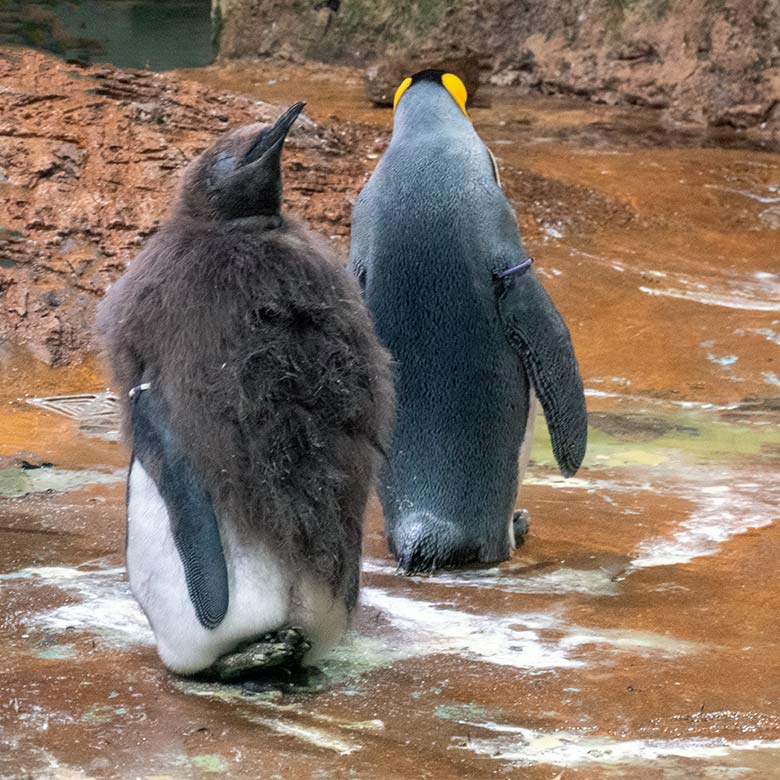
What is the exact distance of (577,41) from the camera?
15.3 m

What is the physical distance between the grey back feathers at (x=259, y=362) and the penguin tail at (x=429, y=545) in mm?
1166

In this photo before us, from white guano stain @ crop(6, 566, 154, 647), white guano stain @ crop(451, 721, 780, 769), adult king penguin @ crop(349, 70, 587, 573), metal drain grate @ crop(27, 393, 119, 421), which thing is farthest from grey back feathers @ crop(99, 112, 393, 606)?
metal drain grate @ crop(27, 393, 119, 421)

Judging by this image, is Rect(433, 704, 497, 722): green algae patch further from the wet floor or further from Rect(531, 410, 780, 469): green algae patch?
Rect(531, 410, 780, 469): green algae patch

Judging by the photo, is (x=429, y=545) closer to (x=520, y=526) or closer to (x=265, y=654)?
(x=520, y=526)

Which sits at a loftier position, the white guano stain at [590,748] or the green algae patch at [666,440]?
the white guano stain at [590,748]

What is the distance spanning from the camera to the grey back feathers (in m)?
3.16

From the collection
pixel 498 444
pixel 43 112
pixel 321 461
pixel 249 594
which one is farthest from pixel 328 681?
pixel 43 112

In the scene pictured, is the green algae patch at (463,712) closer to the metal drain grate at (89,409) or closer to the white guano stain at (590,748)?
the white guano stain at (590,748)

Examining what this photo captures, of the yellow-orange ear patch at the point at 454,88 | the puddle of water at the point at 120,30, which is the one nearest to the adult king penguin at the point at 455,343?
the yellow-orange ear patch at the point at 454,88

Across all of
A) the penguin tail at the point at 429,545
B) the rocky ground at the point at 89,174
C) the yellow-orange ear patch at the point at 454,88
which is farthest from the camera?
the rocky ground at the point at 89,174

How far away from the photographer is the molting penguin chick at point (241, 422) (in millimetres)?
3154

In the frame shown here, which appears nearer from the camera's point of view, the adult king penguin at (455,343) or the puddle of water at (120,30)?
the adult king penguin at (455,343)

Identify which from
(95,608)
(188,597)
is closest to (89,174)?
(95,608)

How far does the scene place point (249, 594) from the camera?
3.17 metres
